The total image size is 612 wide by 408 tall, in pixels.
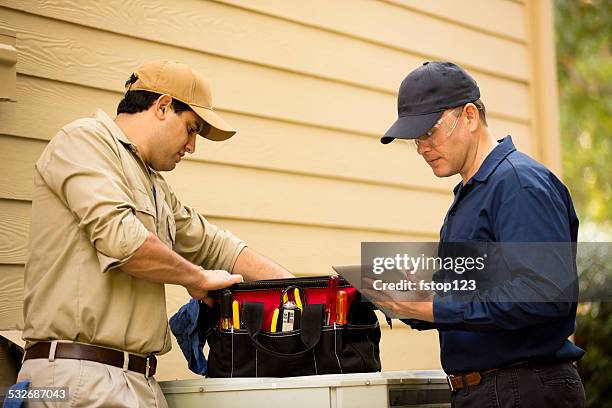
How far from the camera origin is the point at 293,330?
2.67 meters

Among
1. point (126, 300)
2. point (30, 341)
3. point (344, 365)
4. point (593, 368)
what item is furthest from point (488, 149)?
point (593, 368)

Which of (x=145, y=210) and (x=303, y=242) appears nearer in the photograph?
(x=145, y=210)

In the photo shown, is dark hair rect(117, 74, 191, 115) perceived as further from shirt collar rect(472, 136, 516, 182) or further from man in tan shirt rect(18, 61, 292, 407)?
shirt collar rect(472, 136, 516, 182)

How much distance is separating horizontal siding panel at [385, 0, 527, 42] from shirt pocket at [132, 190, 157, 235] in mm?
2311

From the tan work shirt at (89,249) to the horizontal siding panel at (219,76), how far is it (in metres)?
0.69

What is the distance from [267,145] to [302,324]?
1416 mm

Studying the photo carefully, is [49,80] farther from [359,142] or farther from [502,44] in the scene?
[502,44]

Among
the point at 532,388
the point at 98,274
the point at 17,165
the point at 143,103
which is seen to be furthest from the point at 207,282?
the point at 532,388

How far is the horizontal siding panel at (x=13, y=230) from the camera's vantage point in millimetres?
3074

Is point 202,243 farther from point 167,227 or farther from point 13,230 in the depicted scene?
point 13,230

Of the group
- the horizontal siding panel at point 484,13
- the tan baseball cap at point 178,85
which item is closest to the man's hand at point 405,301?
the tan baseball cap at point 178,85

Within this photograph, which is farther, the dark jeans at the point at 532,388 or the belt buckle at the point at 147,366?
the belt buckle at the point at 147,366

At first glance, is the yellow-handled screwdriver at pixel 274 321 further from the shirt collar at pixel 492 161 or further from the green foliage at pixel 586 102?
the green foliage at pixel 586 102

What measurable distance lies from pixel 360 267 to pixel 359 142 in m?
1.86
